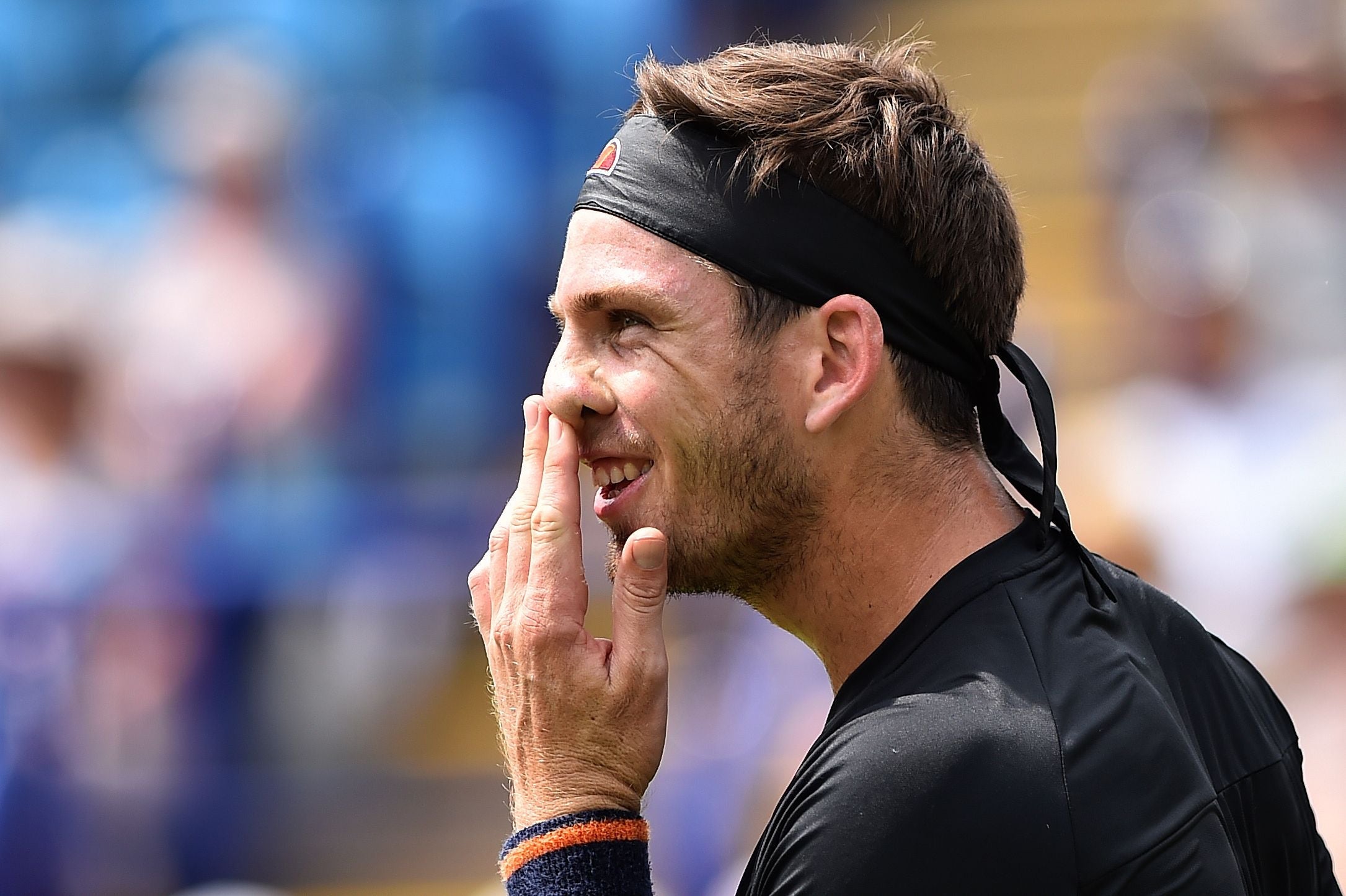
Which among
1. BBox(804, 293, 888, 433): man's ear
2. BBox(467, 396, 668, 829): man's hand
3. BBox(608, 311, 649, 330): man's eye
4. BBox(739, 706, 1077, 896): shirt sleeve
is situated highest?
BBox(608, 311, 649, 330): man's eye

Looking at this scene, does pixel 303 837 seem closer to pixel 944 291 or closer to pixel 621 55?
pixel 621 55

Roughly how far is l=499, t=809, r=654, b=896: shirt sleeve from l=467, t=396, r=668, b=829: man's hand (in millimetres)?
25

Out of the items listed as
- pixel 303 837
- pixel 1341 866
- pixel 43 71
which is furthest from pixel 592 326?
pixel 43 71

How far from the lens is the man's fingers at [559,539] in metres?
2.16

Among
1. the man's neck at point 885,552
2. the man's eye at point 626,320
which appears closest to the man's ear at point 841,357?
the man's neck at point 885,552

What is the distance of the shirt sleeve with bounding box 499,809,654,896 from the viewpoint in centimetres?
193

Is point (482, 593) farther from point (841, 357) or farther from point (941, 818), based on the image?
point (941, 818)

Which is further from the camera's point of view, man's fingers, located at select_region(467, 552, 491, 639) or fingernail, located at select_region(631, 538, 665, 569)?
man's fingers, located at select_region(467, 552, 491, 639)

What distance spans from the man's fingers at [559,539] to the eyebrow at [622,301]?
0.18 m

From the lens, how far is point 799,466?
7.07ft

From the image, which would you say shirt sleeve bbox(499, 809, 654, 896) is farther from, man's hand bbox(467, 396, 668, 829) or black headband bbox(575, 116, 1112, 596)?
black headband bbox(575, 116, 1112, 596)

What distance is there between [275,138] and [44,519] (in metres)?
2.00

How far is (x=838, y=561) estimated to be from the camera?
2174 mm

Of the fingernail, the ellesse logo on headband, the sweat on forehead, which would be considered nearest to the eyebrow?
the sweat on forehead
